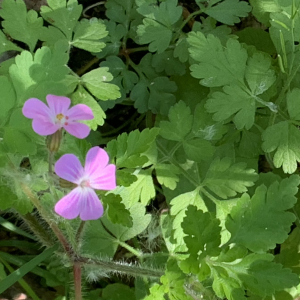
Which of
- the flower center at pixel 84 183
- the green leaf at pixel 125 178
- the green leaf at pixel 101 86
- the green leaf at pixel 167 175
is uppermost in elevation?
the flower center at pixel 84 183

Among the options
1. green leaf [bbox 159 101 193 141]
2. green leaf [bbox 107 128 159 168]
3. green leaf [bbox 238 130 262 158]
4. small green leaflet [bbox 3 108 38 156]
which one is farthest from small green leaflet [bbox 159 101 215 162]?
small green leaflet [bbox 3 108 38 156]

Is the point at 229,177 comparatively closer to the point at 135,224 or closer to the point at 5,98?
the point at 135,224

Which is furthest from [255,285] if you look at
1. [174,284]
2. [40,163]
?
[40,163]

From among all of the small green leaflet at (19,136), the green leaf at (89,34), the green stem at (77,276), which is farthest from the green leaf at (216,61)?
the green stem at (77,276)

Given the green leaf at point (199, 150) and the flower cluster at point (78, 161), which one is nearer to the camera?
the flower cluster at point (78, 161)

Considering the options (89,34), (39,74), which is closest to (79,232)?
(39,74)

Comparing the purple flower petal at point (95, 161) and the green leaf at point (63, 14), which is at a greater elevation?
the green leaf at point (63, 14)

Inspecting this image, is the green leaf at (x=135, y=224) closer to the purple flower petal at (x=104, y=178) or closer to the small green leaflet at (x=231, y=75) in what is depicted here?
the small green leaflet at (x=231, y=75)
